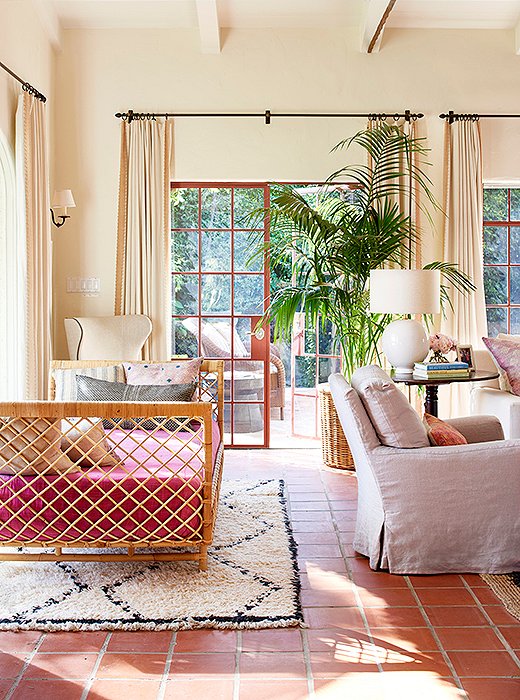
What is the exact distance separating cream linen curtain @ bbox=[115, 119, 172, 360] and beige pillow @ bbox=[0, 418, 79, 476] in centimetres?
292

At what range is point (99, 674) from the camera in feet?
8.39

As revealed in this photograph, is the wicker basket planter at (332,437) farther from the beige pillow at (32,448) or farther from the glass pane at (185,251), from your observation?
the beige pillow at (32,448)

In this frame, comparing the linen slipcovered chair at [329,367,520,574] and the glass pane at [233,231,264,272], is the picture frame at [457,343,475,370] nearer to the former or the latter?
the linen slipcovered chair at [329,367,520,574]

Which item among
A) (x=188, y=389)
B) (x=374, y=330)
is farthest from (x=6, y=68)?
(x=374, y=330)

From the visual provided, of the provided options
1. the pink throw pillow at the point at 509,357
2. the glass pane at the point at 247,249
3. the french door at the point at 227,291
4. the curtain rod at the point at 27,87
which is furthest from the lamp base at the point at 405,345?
the curtain rod at the point at 27,87

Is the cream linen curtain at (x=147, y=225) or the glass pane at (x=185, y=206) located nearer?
the cream linen curtain at (x=147, y=225)

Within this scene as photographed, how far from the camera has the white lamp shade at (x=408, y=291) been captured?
477cm

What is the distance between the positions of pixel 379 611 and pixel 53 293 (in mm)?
4010

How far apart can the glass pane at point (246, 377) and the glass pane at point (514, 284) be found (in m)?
2.08

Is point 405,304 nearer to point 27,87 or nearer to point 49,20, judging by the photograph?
point 27,87

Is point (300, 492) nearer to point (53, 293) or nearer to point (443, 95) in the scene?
point (53, 293)

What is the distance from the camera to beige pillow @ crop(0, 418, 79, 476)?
10.6 feet

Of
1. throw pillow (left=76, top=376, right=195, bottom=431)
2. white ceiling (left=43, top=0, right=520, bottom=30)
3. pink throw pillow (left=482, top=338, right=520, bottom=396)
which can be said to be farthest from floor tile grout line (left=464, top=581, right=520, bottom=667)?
white ceiling (left=43, top=0, right=520, bottom=30)

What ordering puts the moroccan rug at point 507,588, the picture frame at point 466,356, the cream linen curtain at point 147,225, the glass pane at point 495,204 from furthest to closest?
the glass pane at point 495,204
the cream linen curtain at point 147,225
the picture frame at point 466,356
the moroccan rug at point 507,588
